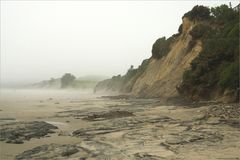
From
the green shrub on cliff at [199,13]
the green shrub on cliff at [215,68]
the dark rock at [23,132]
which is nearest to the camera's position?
the dark rock at [23,132]

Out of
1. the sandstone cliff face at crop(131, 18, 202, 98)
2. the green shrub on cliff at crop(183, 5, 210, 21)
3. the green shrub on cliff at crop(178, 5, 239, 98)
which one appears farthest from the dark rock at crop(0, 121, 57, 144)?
the green shrub on cliff at crop(183, 5, 210, 21)

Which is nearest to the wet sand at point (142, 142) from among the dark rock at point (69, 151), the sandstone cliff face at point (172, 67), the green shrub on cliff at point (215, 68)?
the dark rock at point (69, 151)

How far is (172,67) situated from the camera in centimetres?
4319

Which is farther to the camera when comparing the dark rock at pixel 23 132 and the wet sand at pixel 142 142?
the dark rock at pixel 23 132

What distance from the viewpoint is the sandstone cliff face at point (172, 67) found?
129 feet

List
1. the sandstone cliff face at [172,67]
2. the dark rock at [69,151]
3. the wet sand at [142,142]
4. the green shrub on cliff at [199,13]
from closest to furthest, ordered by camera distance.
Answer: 1. the wet sand at [142,142]
2. the dark rock at [69,151]
3. the sandstone cliff face at [172,67]
4. the green shrub on cliff at [199,13]

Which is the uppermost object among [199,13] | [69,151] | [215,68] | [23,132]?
[199,13]

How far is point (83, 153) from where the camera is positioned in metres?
10.0

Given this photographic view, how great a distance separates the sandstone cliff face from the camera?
3934 centimetres

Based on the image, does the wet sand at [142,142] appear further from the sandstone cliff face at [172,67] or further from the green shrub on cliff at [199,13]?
the green shrub on cliff at [199,13]

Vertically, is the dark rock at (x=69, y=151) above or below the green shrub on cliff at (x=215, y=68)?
below

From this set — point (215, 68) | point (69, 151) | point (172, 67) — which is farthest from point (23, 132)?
point (172, 67)

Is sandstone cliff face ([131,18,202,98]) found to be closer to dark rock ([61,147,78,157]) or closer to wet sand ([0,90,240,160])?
wet sand ([0,90,240,160])

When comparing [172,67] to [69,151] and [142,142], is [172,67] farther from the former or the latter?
[69,151]
